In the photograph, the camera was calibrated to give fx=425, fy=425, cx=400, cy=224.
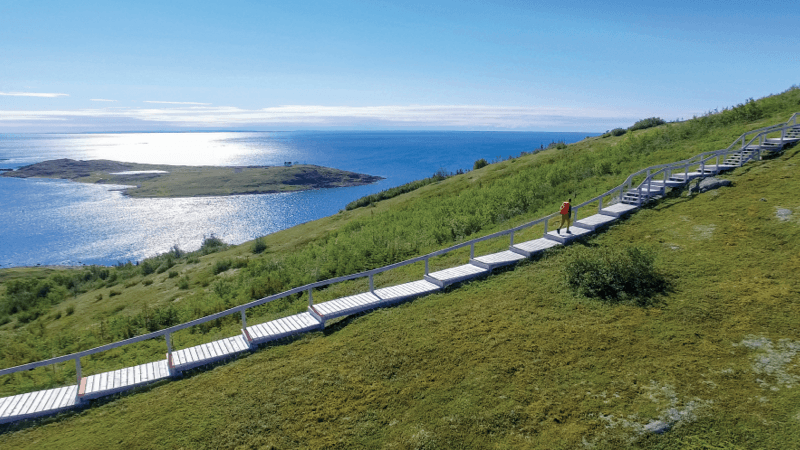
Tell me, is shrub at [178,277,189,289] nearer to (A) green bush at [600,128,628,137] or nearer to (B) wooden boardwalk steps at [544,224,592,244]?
(B) wooden boardwalk steps at [544,224,592,244]

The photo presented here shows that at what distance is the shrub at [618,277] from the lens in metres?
13.6

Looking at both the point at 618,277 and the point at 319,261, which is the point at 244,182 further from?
the point at 618,277

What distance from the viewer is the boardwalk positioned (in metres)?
11.4

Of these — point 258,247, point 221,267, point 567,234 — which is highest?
point 567,234

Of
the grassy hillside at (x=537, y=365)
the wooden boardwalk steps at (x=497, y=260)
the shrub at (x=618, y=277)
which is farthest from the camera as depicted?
the wooden boardwalk steps at (x=497, y=260)

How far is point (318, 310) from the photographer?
1455 cm

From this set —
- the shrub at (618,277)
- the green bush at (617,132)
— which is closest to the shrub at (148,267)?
the shrub at (618,277)

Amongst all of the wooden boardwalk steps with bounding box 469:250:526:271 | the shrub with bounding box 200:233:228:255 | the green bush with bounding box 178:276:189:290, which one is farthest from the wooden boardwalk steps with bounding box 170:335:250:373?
the shrub with bounding box 200:233:228:255

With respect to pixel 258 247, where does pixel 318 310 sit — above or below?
above

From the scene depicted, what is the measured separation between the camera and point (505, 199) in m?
29.9

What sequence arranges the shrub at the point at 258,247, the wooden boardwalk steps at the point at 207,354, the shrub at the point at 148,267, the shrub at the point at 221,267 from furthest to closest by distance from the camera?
the shrub at the point at 148,267
the shrub at the point at 258,247
the shrub at the point at 221,267
the wooden boardwalk steps at the point at 207,354

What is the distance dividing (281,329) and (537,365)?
8.04 m

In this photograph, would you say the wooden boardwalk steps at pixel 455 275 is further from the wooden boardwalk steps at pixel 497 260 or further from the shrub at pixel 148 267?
the shrub at pixel 148 267

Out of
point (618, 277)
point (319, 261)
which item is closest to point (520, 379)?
point (618, 277)
